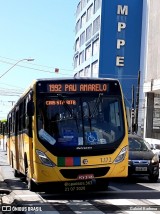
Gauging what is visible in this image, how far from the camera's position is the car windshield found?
1775cm

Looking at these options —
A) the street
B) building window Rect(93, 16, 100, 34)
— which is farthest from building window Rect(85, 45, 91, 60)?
the street

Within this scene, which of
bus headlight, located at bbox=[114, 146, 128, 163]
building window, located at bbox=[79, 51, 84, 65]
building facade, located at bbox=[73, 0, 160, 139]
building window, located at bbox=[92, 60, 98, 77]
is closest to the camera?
bus headlight, located at bbox=[114, 146, 128, 163]

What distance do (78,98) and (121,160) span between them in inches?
76.2

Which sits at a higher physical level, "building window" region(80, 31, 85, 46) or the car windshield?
"building window" region(80, 31, 85, 46)

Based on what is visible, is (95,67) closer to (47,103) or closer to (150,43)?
(150,43)

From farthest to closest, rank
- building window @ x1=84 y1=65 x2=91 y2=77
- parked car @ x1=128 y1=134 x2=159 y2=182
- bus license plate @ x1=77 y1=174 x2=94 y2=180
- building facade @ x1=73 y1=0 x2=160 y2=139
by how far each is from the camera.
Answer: building window @ x1=84 y1=65 x2=91 y2=77 < building facade @ x1=73 y1=0 x2=160 y2=139 < parked car @ x1=128 y1=134 x2=159 y2=182 < bus license plate @ x1=77 y1=174 x2=94 y2=180

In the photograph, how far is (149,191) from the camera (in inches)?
549

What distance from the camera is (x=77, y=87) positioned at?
12.5 metres

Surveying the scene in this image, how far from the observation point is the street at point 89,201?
33.8 feet

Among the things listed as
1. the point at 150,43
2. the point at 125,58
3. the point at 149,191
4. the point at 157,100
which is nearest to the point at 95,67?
the point at 125,58

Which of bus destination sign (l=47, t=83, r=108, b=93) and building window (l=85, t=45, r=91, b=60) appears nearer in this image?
bus destination sign (l=47, t=83, r=108, b=93)

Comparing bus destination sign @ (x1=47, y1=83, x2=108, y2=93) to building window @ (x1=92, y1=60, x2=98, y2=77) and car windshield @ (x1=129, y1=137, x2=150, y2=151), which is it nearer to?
car windshield @ (x1=129, y1=137, x2=150, y2=151)

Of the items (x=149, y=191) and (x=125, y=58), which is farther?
(x=125, y=58)

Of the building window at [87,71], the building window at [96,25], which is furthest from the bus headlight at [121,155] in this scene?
the building window at [87,71]
